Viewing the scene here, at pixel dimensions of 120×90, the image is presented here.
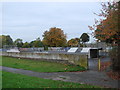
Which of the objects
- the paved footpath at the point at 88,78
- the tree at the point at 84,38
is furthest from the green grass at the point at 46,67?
the tree at the point at 84,38

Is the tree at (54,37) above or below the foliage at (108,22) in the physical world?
above

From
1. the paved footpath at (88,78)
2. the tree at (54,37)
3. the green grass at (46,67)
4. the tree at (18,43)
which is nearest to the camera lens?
the paved footpath at (88,78)

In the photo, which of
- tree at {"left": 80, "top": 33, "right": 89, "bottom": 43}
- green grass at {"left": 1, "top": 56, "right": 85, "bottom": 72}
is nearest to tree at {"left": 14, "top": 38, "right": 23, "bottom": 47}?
tree at {"left": 80, "top": 33, "right": 89, "bottom": 43}

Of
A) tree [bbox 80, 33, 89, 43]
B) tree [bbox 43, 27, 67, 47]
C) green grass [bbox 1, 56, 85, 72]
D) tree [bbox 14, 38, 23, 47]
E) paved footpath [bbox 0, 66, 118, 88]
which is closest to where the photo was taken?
paved footpath [bbox 0, 66, 118, 88]

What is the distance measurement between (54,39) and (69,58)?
46168 millimetres

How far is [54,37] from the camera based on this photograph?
192 feet

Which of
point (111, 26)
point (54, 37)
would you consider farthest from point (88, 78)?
point (54, 37)

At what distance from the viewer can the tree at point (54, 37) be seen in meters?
59.1

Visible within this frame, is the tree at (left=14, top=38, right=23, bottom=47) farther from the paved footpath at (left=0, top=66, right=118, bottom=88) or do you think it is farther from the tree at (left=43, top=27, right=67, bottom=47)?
the paved footpath at (left=0, top=66, right=118, bottom=88)

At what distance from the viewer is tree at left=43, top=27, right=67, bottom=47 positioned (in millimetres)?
59084

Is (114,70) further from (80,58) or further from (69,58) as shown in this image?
(69,58)

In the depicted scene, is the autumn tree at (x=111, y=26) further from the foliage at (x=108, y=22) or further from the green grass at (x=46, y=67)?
the green grass at (x=46, y=67)

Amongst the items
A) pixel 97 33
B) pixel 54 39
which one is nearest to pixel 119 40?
pixel 97 33

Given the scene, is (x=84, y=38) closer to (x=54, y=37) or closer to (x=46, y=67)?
(x=54, y=37)
